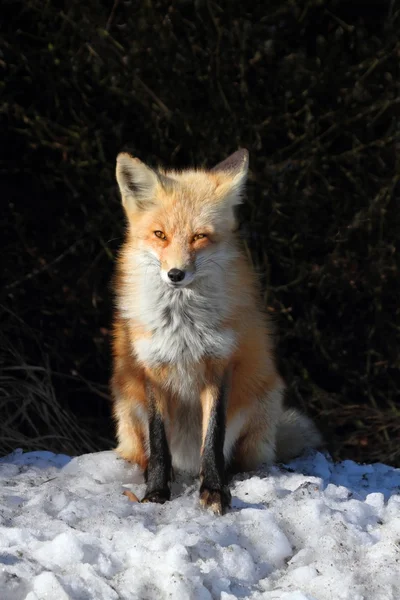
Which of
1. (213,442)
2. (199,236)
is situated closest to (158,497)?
(213,442)

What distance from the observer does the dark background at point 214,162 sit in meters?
4.61

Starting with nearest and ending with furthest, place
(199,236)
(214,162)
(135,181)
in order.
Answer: (199,236) < (135,181) < (214,162)

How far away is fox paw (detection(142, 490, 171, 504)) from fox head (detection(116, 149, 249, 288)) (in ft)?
2.56

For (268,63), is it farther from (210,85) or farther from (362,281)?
(362,281)

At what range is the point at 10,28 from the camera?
4.73 m

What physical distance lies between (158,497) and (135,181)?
1.22 metres

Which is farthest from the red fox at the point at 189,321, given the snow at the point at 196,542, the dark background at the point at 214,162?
the dark background at the point at 214,162

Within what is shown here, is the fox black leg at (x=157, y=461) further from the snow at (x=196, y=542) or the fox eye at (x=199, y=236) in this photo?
the fox eye at (x=199, y=236)

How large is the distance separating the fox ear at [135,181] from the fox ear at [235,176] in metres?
0.28

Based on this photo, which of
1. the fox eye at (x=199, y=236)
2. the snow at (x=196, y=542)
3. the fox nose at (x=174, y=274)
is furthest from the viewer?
the fox eye at (x=199, y=236)

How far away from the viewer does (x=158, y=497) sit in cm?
303

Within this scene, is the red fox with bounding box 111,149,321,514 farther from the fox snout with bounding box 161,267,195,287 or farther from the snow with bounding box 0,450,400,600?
the snow with bounding box 0,450,400,600

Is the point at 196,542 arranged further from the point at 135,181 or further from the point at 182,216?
the point at 135,181

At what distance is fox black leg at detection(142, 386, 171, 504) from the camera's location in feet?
10.0
